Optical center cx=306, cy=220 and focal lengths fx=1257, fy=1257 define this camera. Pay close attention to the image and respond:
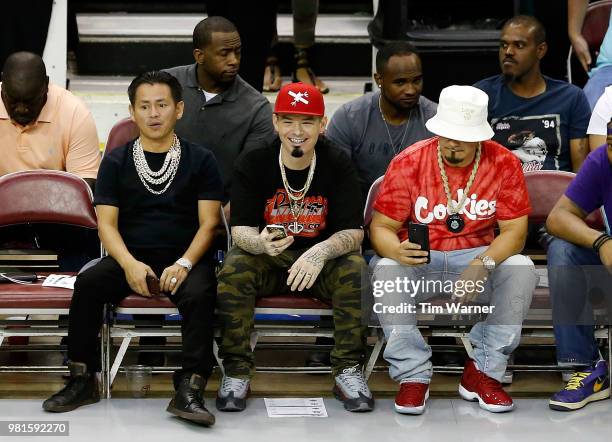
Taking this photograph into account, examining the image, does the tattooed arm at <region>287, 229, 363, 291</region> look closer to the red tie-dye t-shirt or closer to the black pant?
the red tie-dye t-shirt

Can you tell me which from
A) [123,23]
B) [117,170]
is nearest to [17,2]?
[123,23]

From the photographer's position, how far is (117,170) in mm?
5211

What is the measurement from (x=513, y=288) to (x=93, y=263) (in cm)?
173

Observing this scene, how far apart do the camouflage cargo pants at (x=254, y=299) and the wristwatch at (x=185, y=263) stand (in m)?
0.14

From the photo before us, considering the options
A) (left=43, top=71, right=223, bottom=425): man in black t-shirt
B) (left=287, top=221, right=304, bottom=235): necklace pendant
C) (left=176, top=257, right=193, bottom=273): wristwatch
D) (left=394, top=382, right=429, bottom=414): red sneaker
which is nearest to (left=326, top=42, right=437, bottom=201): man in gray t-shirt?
(left=287, top=221, right=304, bottom=235): necklace pendant

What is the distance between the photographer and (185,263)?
507 centimetres

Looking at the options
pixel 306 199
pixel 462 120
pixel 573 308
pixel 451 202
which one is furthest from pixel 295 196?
pixel 573 308

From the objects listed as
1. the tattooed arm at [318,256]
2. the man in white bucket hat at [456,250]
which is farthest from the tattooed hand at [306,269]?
the man in white bucket hat at [456,250]

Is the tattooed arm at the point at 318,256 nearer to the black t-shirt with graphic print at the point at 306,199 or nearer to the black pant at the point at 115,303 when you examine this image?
the black t-shirt with graphic print at the point at 306,199

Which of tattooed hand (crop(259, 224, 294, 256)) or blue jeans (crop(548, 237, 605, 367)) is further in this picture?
blue jeans (crop(548, 237, 605, 367))

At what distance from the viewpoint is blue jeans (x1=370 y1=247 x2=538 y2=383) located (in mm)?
4941

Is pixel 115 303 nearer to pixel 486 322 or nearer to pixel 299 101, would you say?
pixel 299 101

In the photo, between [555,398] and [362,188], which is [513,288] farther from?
[362,188]

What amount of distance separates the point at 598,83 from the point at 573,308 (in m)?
1.75
